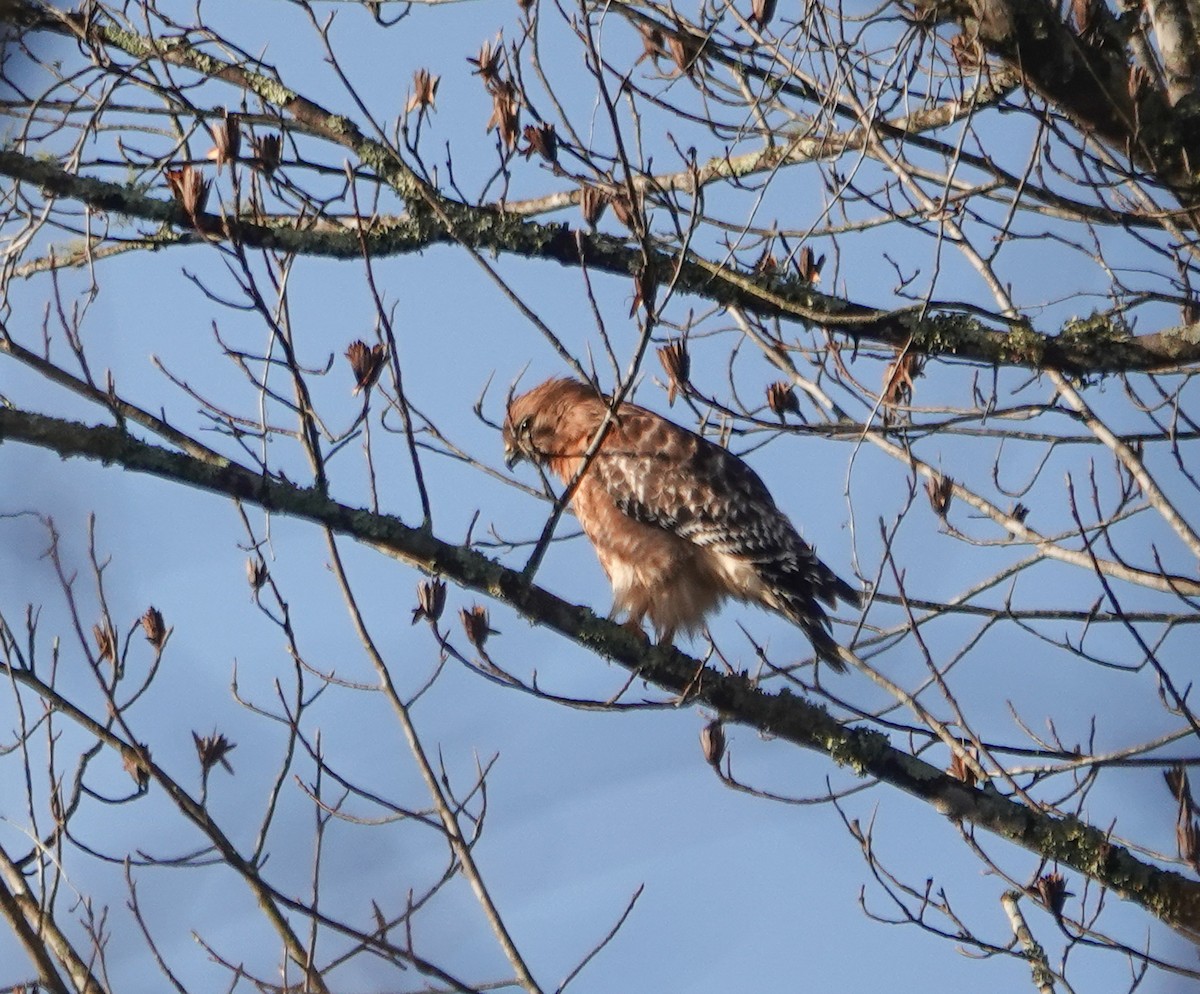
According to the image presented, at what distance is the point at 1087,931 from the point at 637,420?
3.27 meters

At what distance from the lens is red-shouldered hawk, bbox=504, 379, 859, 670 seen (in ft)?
18.5

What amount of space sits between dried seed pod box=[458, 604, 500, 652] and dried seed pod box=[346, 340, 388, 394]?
2.36 ft

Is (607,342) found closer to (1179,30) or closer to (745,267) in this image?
(745,267)

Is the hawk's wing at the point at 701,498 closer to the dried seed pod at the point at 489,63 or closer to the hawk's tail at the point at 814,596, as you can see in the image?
the hawk's tail at the point at 814,596

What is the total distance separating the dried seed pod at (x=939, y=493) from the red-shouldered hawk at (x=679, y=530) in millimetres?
1116

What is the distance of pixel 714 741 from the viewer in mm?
4004

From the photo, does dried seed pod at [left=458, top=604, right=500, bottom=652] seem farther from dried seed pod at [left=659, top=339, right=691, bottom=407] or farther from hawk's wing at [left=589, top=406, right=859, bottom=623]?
hawk's wing at [left=589, top=406, right=859, bottom=623]

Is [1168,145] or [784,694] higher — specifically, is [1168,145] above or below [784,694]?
above

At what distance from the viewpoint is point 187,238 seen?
3.91 metres

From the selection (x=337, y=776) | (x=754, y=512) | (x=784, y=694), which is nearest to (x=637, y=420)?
(x=754, y=512)

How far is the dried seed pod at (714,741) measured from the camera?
157 inches

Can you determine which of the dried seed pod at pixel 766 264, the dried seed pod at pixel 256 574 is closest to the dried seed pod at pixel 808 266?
the dried seed pod at pixel 766 264

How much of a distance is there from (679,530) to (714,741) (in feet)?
6.16

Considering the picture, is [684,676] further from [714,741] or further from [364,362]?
[364,362]
